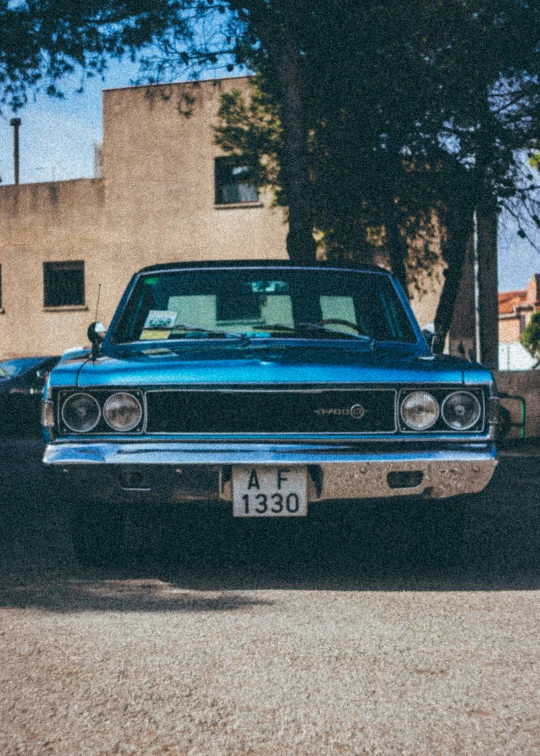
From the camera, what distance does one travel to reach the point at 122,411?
5621 mm

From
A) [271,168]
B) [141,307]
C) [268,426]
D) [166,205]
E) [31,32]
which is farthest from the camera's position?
[166,205]

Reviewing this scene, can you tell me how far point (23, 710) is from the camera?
3.62 m

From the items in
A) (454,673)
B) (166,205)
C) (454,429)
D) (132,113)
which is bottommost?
(454,673)

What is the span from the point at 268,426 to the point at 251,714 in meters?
2.17

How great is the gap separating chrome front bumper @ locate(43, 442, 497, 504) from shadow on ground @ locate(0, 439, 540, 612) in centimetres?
14

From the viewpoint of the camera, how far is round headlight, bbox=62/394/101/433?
5.64m

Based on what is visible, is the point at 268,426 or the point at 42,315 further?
the point at 42,315

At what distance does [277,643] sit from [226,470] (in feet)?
3.83

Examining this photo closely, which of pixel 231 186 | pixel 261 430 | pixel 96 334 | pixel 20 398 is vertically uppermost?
pixel 231 186

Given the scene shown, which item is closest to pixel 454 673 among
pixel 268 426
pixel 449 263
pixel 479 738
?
pixel 479 738

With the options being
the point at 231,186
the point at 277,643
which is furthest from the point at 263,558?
the point at 231,186

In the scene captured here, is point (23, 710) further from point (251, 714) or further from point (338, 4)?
point (338, 4)

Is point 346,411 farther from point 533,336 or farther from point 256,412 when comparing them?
point 533,336

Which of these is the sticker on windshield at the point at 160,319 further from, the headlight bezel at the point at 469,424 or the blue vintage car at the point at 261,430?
the headlight bezel at the point at 469,424
